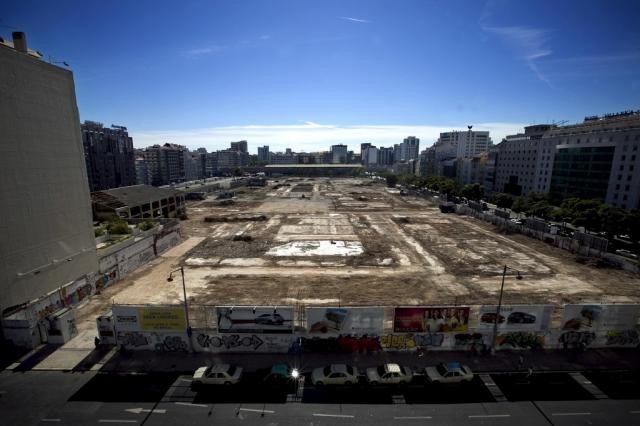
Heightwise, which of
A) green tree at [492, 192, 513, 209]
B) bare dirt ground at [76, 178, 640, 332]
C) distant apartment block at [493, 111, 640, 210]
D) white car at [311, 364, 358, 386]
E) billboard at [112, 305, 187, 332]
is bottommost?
bare dirt ground at [76, 178, 640, 332]

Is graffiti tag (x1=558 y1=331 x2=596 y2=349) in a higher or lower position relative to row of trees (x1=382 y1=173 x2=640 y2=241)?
lower

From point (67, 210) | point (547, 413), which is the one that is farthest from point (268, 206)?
point (547, 413)

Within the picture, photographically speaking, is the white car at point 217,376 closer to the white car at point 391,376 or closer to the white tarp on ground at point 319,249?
the white car at point 391,376

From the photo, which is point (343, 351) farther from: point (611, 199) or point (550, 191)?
point (550, 191)

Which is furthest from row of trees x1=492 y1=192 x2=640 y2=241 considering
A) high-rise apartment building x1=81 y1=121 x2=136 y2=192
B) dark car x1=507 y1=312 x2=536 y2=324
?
high-rise apartment building x1=81 y1=121 x2=136 y2=192

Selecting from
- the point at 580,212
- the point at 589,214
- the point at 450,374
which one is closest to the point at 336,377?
the point at 450,374

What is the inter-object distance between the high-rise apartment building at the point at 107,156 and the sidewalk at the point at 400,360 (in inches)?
4923

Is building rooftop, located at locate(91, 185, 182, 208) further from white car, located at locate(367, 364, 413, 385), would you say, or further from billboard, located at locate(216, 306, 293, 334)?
white car, located at locate(367, 364, 413, 385)

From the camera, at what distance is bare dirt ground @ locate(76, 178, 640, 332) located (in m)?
34.6

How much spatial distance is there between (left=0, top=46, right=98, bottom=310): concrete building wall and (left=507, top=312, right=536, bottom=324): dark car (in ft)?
143

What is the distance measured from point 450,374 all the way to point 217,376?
609 inches

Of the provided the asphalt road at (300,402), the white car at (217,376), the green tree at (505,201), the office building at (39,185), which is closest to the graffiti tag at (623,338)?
the asphalt road at (300,402)

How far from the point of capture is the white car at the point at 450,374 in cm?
2053

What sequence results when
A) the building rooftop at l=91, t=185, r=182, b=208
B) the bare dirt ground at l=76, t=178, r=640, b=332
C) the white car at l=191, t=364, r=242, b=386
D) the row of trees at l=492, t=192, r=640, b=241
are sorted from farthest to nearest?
the building rooftop at l=91, t=185, r=182, b=208 < the row of trees at l=492, t=192, r=640, b=241 < the bare dirt ground at l=76, t=178, r=640, b=332 < the white car at l=191, t=364, r=242, b=386
